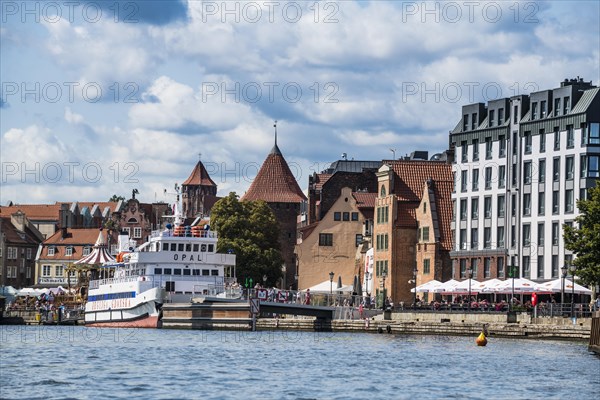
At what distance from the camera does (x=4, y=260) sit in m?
188

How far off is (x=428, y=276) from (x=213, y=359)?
59.9 m

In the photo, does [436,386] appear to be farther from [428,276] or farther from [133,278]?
[428,276]

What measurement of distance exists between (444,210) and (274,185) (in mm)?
53352

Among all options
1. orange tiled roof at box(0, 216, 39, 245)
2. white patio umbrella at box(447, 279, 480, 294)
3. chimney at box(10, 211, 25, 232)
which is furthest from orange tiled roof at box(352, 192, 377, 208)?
chimney at box(10, 211, 25, 232)

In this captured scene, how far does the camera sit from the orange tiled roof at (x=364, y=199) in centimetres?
14375

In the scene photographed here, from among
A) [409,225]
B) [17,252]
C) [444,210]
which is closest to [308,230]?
[409,225]

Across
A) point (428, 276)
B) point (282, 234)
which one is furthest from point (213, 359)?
point (282, 234)

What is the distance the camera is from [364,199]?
14525 centimetres

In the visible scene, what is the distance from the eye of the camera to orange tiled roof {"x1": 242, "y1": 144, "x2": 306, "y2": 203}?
17600cm

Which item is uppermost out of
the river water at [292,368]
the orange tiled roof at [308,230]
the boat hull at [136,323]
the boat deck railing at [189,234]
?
the orange tiled roof at [308,230]

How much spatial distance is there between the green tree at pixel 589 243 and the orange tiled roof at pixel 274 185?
85496mm

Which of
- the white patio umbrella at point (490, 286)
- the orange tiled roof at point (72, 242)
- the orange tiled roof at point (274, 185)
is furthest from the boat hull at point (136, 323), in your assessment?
the orange tiled roof at point (72, 242)

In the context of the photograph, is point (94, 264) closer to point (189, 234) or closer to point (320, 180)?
point (320, 180)

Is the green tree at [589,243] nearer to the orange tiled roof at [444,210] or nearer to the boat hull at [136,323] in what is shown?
the boat hull at [136,323]
